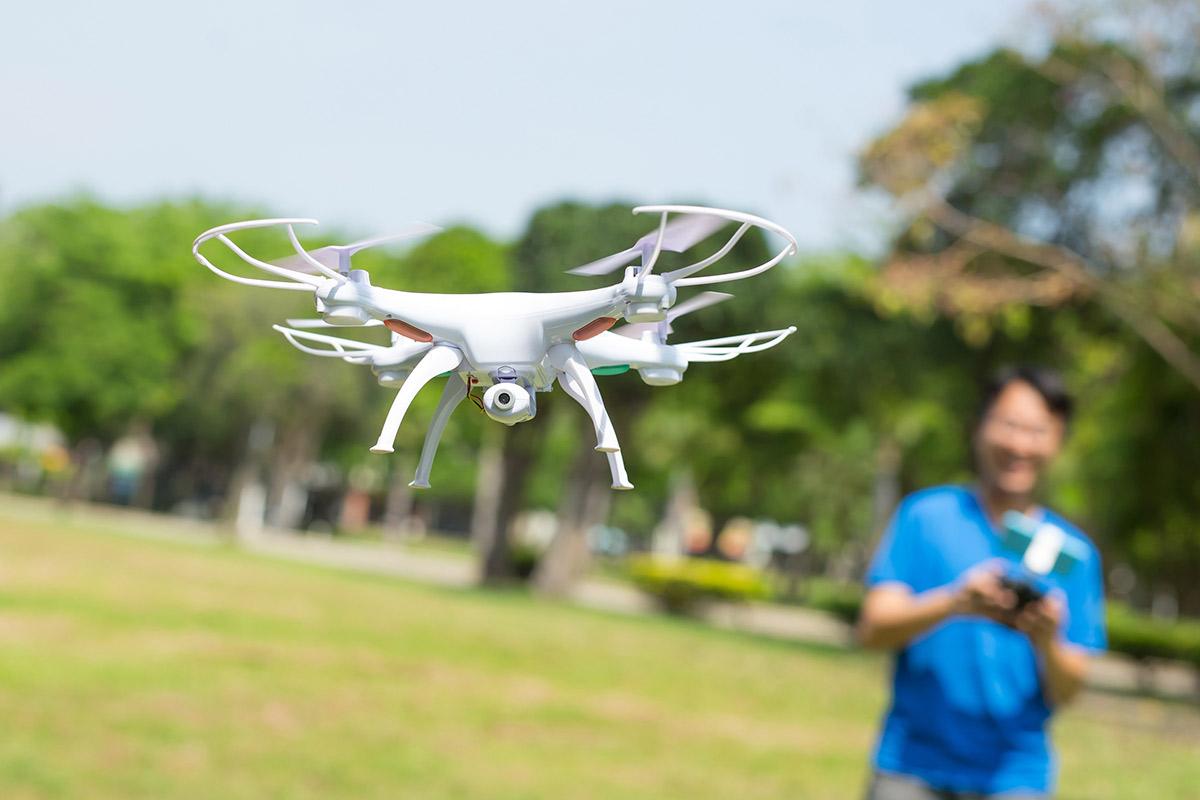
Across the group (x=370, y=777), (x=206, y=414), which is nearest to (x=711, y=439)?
(x=206, y=414)

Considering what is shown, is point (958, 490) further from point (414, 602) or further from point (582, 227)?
point (414, 602)

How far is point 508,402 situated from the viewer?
78 centimetres

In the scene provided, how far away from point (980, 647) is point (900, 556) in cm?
50

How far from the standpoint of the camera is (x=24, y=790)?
1215cm

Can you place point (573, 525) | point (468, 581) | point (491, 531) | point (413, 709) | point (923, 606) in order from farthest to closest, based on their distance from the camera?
point (468, 581) → point (491, 531) → point (573, 525) → point (413, 709) → point (923, 606)

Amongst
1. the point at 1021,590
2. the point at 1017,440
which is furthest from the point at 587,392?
the point at 1017,440

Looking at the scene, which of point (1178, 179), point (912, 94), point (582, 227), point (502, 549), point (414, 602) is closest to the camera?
point (582, 227)

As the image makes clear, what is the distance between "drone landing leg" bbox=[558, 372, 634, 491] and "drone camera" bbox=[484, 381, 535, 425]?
0.02 metres

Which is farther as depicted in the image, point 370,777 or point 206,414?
point 206,414

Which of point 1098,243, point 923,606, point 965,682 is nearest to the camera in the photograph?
point 923,606

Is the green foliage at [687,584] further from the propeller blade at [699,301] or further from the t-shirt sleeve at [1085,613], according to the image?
the propeller blade at [699,301]

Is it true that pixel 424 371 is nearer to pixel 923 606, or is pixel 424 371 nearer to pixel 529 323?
pixel 529 323

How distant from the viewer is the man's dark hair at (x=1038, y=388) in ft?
18.1

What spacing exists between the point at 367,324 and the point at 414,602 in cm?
3574
